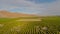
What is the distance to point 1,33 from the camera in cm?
157

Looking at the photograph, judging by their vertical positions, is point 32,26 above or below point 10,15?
below

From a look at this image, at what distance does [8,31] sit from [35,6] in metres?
0.43

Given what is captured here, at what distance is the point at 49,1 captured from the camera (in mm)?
1591

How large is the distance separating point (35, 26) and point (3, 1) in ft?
1.60

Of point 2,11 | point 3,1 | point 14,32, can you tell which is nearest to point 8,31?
point 14,32

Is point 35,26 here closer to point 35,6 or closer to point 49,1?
point 35,6

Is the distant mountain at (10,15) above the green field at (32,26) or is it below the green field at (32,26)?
above

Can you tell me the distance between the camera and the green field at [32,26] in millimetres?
1559

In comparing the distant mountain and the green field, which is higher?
the distant mountain

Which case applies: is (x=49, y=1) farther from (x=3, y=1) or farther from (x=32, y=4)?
(x=3, y=1)

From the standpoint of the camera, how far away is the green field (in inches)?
61.4

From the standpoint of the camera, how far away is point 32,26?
5.16ft

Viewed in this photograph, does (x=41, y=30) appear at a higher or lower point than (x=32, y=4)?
lower

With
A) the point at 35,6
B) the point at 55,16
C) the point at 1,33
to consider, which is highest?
the point at 35,6
